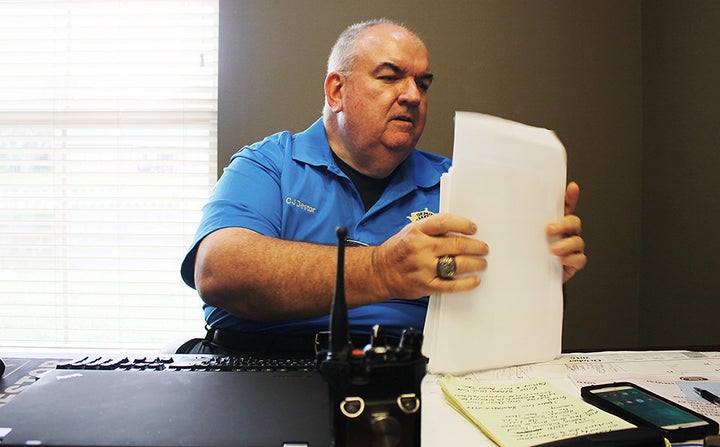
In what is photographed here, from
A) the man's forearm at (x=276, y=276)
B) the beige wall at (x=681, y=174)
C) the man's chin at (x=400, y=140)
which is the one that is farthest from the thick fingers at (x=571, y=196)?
the beige wall at (x=681, y=174)

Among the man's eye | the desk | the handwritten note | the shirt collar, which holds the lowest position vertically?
the desk

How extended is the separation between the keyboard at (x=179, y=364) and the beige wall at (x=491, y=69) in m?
1.44

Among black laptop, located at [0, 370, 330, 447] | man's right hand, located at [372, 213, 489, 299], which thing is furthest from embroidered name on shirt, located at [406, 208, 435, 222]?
black laptop, located at [0, 370, 330, 447]

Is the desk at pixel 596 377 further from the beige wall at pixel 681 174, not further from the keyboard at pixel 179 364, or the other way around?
the beige wall at pixel 681 174

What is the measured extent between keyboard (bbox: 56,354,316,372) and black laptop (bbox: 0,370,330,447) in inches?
0.8

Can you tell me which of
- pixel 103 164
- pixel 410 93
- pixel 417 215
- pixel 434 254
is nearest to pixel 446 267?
pixel 434 254

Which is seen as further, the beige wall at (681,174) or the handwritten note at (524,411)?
the beige wall at (681,174)

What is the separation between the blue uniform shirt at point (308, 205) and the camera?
47.4 inches

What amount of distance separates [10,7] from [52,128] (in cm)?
55

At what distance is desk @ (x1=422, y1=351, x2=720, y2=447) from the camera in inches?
26.4

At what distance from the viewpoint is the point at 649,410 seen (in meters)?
0.70

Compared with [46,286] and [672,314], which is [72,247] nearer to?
[46,286]

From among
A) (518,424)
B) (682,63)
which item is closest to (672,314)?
(682,63)

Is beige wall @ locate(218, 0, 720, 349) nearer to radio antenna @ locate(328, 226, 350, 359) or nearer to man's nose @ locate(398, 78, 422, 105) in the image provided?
man's nose @ locate(398, 78, 422, 105)
